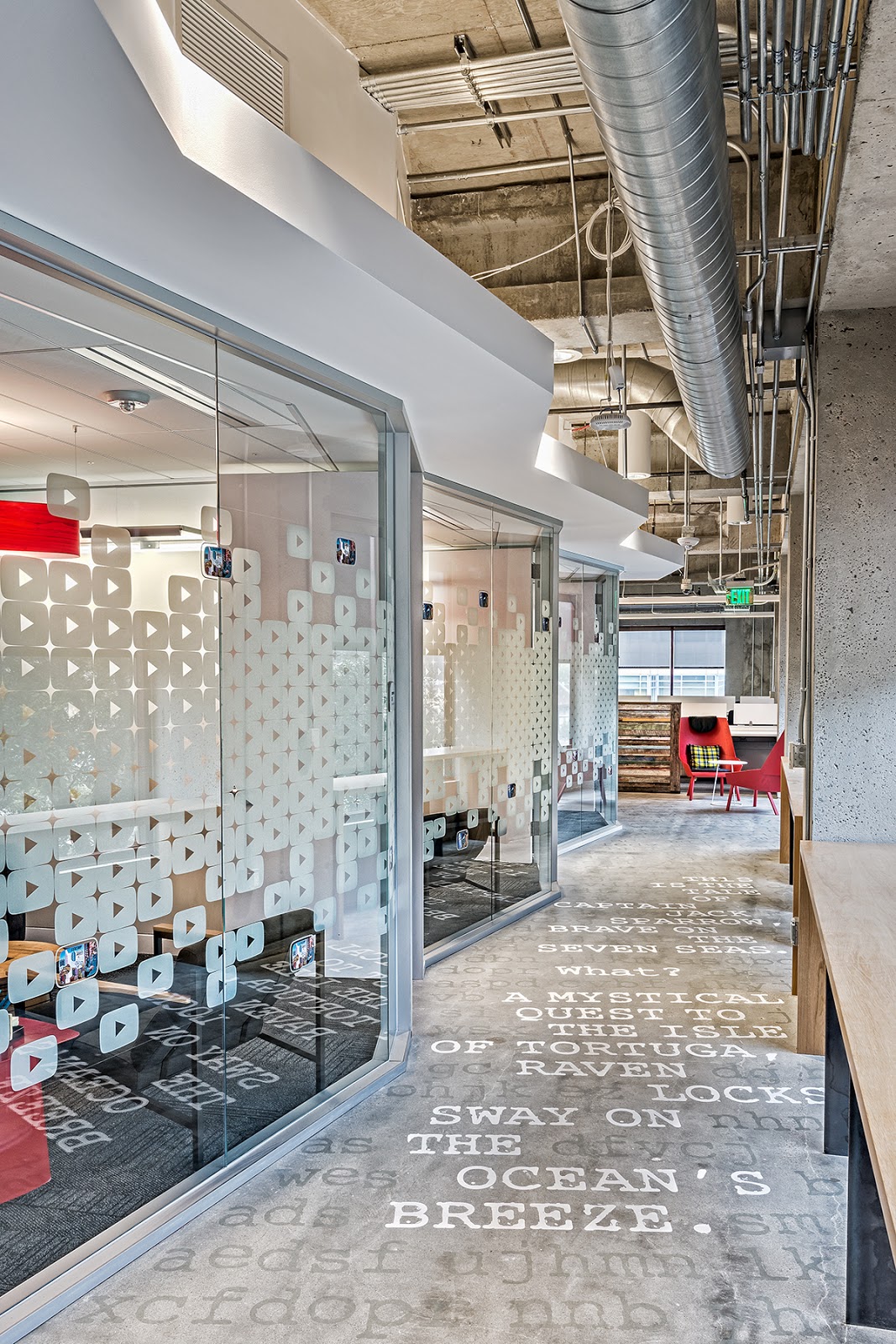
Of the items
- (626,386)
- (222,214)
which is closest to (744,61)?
(222,214)

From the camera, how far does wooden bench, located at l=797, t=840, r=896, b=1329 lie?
190 cm

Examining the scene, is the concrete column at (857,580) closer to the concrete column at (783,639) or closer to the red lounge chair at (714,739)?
the concrete column at (783,639)

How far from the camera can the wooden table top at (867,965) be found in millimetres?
1771

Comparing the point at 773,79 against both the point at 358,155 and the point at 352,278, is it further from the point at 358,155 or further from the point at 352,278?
the point at 358,155

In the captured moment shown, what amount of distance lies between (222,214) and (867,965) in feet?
8.53

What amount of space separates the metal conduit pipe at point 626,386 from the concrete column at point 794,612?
4.56ft

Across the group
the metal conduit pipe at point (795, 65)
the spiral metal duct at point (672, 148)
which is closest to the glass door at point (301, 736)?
the spiral metal duct at point (672, 148)

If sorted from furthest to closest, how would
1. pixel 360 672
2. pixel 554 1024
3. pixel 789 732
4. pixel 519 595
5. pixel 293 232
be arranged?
pixel 789 732 < pixel 519 595 < pixel 554 1024 < pixel 360 672 < pixel 293 232

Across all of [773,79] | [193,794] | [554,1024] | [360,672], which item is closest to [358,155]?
[773,79]

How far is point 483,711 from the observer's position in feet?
22.3

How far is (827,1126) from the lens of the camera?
143 inches

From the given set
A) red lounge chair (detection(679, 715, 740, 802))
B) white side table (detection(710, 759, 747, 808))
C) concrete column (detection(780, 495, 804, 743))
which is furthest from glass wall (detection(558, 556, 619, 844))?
A: red lounge chair (detection(679, 715, 740, 802))

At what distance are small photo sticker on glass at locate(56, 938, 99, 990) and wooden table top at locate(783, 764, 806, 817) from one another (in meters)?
3.56

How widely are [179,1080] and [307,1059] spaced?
775 mm
